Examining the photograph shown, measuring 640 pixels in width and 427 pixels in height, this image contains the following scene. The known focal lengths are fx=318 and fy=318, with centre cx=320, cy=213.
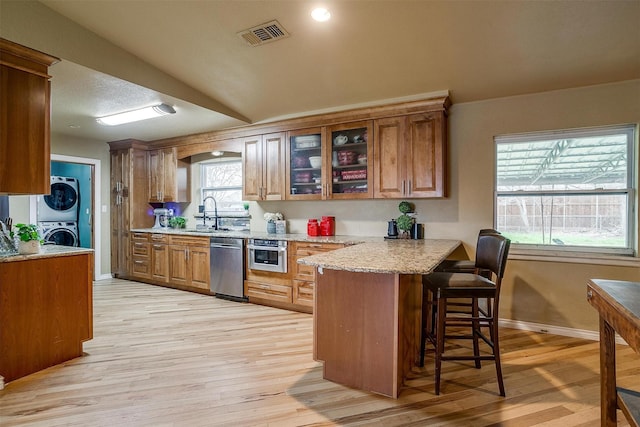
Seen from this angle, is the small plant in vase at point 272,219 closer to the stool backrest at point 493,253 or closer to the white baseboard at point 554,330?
the stool backrest at point 493,253

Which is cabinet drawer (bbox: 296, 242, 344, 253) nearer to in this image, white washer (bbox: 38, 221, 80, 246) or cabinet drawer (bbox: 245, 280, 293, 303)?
cabinet drawer (bbox: 245, 280, 293, 303)

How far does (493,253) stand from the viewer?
229 centimetres

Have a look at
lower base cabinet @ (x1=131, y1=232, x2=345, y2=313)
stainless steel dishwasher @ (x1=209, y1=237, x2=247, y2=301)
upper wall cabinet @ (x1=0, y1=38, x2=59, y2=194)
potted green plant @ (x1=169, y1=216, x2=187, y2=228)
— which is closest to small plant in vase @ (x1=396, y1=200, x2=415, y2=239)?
lower base cabinet @ (x1=131, y1=232, x2=345, y2=313)

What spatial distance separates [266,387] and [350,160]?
8.48 feet

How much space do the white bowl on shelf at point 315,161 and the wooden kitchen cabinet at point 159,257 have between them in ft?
8.58

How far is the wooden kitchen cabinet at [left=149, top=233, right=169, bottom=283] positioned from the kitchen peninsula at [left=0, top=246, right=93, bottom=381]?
2.17 metres

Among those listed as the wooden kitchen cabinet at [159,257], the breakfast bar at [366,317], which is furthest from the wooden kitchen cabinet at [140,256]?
the breakfast bar at [366,317]

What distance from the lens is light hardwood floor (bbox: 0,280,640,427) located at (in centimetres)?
185

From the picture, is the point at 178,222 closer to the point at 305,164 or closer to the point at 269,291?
the point at 269,291

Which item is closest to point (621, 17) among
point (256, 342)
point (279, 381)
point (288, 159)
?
point (288, 159)

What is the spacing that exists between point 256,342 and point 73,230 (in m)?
5.59

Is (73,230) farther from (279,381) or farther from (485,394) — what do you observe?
(485,394)

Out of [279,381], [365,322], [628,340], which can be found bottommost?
[279,381]

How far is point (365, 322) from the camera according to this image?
82.2 inches
